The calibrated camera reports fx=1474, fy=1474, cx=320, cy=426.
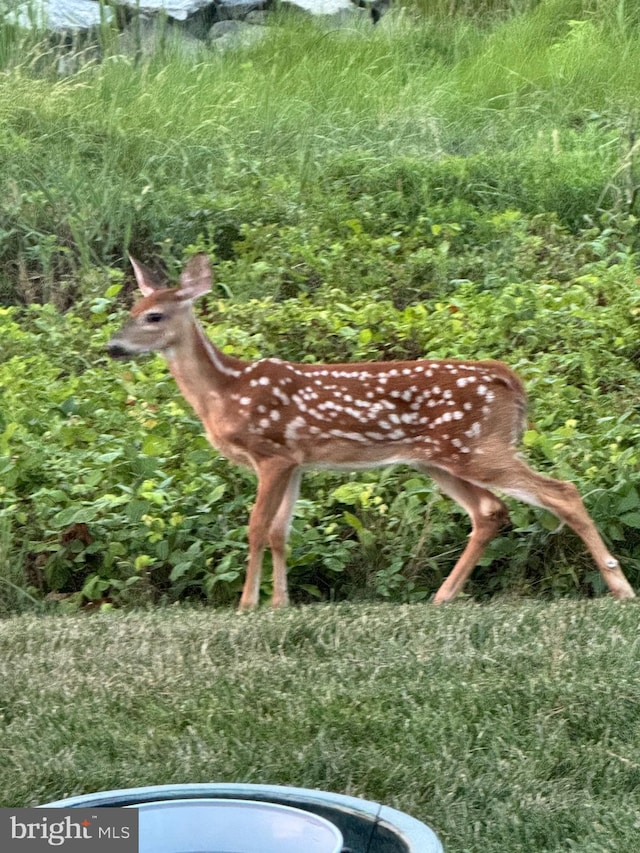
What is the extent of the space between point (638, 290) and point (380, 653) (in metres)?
3.90

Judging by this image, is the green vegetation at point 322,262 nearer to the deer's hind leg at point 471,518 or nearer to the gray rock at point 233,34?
the deer's hind leg at point 471,518

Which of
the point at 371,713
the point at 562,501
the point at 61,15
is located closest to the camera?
the point at 371,713

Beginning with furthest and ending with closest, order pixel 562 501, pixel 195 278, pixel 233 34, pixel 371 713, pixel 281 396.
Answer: pixel 233 34, pixel 195 278, pixel 281 396, pixel 562 501, pixel 371 713

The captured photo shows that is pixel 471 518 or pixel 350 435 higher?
pixel 350 435

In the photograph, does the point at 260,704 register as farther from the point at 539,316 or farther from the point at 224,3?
the point at 224,3

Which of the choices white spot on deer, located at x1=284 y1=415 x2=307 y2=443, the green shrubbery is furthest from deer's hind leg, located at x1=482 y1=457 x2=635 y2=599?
white spot on deer, located at x1=284 y1=415 x2=307 y2=443

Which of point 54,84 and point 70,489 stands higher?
point 54,84

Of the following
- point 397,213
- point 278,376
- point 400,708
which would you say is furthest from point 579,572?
point 397,213

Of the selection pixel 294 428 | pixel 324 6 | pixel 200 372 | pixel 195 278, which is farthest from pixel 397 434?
pixel 324 6

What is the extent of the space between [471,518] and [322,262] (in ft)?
10.5

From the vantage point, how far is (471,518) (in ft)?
19.1

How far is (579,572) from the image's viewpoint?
19.2 feet

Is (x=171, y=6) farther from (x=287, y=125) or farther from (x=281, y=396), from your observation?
(x=281, y=396)

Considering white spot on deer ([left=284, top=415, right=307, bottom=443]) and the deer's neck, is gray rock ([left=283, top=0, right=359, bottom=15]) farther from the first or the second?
white spot on deer ([left=284, top=415, right=307, bottom=443])
